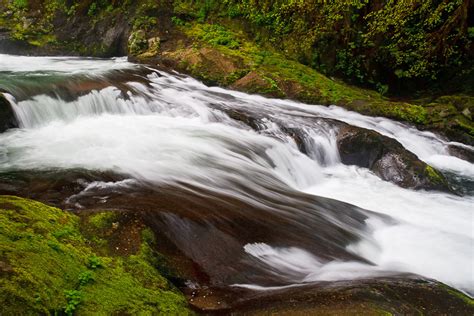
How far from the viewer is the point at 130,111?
31.2 feet

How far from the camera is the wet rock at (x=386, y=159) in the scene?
7641 millimetres

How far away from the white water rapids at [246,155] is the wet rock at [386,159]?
0.19m

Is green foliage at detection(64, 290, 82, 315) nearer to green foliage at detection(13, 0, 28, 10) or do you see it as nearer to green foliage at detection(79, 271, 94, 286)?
green foliage at detection(79, 271, 94, 286)

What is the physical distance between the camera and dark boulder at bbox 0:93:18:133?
25.4 ft

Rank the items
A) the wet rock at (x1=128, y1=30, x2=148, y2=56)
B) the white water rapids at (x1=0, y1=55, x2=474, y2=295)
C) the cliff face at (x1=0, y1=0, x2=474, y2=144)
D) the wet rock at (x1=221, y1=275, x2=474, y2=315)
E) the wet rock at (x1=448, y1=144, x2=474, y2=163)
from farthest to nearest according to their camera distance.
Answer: the wet rock at (x1=128, y1=30, x2=148, y2=56) → the cliff face at (x1=0, y1=0, x2=474, y2=144) → the wet rock at (x1=448, y1=144, x2=474, y2=163) → the white water rapids at (x1=0, y1=55, x2=474, y2=295) → the wet rock at (x1=221, y1=275, x2=474, y2=315)

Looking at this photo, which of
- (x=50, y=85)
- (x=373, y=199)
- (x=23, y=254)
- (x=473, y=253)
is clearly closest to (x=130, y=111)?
(x=50, y=85)

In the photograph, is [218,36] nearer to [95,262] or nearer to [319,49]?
[319,49]

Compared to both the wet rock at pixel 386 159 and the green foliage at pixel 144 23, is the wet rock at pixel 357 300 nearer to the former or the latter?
the wet rock at pixel 386 159

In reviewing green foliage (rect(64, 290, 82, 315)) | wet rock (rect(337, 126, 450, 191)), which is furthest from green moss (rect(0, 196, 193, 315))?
wet rock (rect(337, 126, 450, 191))

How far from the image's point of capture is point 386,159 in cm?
819

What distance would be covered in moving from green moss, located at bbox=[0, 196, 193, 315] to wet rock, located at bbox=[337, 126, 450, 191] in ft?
19.2

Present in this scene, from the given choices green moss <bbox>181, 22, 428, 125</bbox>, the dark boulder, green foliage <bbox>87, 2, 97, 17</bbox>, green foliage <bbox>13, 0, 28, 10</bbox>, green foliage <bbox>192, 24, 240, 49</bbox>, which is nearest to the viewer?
the dark boulder

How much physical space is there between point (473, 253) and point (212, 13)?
1320 centimetres

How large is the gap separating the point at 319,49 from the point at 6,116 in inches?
393
